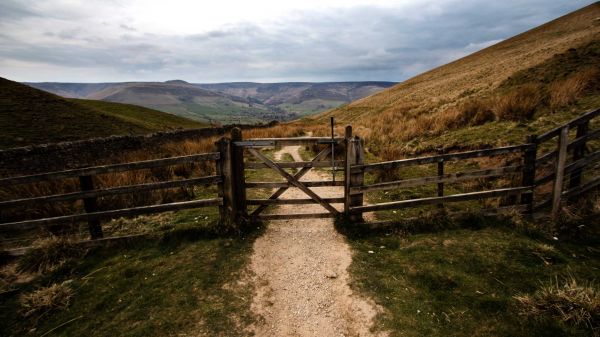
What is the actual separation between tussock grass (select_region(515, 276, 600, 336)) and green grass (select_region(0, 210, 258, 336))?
3591mm

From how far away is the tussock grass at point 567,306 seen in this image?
3262 mm

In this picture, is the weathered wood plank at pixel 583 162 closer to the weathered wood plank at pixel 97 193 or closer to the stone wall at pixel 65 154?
the weathered wood plank at pixel 97 193

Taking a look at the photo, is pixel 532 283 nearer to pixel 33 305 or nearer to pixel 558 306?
pixel 558 306

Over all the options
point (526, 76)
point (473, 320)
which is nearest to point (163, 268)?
point (473, 320)

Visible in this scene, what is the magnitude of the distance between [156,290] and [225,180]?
252 cm

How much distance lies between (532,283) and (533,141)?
3169 mm

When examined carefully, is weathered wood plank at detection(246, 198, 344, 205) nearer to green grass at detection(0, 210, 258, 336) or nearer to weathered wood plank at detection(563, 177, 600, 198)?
green grass at detection(0, 210, 258, 336)

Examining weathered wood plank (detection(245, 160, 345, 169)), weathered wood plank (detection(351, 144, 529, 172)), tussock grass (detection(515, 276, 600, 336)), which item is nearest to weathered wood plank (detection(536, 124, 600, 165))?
weathered wood plank (detection(351, 144, 529, 172))

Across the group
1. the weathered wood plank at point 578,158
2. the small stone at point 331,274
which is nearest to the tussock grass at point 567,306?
the small stone at point 331,274

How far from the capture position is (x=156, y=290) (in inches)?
178

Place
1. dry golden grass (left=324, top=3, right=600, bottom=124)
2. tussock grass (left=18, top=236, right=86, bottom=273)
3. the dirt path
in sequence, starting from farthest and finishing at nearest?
dry golden grass (left=324, top=3, right=600, bottom=124) → tussock grass (left=18, top=236, right=86, bottom=273) → the dirt path

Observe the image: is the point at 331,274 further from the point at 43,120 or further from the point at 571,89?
the point at 43,120

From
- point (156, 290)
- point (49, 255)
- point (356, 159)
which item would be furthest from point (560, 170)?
A: point (49, 255)

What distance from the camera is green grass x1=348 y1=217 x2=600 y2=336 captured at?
356 cm
